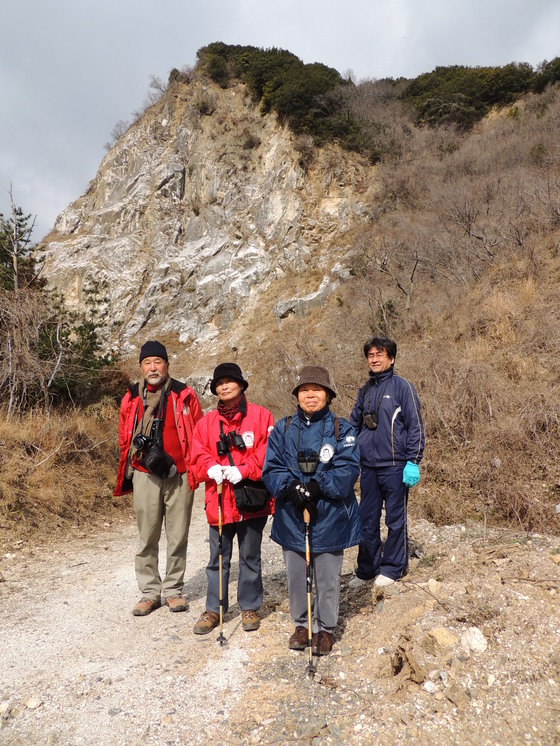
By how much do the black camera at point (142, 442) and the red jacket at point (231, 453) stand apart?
0.45 meters

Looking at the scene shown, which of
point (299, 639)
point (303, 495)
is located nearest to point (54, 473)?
point (299, 639)

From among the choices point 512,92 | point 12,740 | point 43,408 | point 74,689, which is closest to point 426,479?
point 74,689

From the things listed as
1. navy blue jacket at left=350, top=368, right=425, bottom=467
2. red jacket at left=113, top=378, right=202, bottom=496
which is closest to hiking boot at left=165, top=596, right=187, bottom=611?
red jacket at left=113, top=378, right=202, bottom=496

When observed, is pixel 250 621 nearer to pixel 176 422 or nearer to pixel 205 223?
pixel 176 422

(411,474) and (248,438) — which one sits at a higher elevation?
(248,438)

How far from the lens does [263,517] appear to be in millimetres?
3734

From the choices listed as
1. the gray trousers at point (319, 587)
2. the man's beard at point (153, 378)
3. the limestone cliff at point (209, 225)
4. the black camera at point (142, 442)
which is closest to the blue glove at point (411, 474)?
the gray trousers at point (319, 587)

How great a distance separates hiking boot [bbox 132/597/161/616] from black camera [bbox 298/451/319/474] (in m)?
2.06

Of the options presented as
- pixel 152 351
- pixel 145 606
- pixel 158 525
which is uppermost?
pixel 152 351

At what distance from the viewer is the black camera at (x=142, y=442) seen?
396 centimetres

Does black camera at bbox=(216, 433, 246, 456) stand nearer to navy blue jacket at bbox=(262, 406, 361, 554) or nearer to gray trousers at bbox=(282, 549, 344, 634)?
navy blue jacket at bbox=(262, 406, 361, 554)

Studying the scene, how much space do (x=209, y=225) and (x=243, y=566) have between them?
2533cm

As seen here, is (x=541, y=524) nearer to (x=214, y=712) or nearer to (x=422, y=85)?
(x=214, y=712)

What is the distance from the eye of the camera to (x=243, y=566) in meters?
3.72
